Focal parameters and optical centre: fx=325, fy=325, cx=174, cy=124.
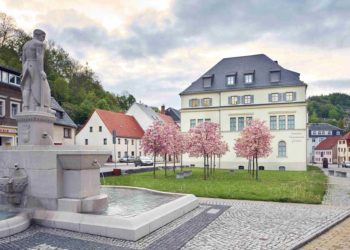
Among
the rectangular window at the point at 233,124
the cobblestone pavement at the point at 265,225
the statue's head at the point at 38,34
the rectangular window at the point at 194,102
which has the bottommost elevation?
the cobblestone pavement at the point at 265,225

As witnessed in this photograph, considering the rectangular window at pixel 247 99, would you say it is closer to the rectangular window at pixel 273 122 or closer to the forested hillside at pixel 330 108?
the rectangular window at pixel 273 122

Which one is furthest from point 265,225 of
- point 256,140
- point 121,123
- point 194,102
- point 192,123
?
point 121,123

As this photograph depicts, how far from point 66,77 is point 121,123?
2104 cm

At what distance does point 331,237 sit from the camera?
832 centimetres

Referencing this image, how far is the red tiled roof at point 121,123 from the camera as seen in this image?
5856 cm

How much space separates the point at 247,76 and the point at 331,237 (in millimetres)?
38842

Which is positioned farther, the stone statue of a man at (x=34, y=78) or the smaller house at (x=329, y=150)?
the smaller house at (x=329, y=150)

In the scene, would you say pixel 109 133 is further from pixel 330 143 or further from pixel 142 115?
pixel 330 143

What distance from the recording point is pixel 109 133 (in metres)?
57.6

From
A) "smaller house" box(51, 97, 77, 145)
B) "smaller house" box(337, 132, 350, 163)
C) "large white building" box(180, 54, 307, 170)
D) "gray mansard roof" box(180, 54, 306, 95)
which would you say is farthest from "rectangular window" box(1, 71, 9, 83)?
"smaller house" box(337, 132, 350, 163)

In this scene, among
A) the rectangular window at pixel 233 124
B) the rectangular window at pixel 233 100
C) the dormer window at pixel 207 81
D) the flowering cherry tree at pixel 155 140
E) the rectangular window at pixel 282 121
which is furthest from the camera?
the dormer window at pixel 207 81

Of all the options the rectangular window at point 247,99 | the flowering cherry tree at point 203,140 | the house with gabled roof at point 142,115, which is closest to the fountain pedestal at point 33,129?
the flowering cherry tree at point 203,140

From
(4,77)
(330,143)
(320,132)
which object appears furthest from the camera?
(320,132)

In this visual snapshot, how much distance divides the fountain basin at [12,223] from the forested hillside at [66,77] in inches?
1943
